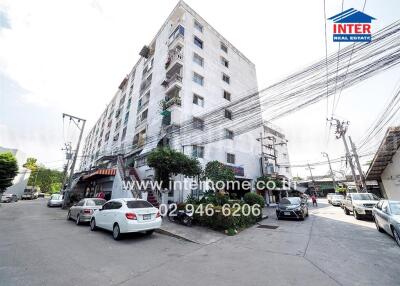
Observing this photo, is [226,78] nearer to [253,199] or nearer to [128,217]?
[253,199]

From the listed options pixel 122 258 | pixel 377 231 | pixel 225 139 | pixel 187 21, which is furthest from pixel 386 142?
pixel 187 21

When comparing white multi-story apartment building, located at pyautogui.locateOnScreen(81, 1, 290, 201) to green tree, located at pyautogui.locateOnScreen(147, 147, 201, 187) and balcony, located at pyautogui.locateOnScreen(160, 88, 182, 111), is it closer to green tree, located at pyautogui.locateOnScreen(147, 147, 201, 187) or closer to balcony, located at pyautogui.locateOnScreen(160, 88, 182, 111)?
balcony, located at pyautogui.locateOnScreen(160, 88, 182, 111)

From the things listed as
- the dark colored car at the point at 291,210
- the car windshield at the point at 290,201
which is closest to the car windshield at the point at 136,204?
the dark colored car at the point at 291,210

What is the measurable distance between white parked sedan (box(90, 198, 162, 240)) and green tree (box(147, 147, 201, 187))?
4374 mm

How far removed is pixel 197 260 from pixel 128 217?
3428mm

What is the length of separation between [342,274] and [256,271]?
2.02 metres

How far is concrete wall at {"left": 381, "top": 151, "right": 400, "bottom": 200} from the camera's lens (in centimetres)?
1500

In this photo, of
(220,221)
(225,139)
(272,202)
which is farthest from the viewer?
(272,202)

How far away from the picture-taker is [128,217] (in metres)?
7.41

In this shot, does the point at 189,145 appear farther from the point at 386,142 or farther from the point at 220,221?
the point at 386,142

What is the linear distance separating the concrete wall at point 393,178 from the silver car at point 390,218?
9.88 m

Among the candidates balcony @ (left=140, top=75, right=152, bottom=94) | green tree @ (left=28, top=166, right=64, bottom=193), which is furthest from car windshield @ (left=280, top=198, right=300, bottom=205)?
green tree @ (left=28, top=166, right=64, bottom=193)

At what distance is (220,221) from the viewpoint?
9.48 m

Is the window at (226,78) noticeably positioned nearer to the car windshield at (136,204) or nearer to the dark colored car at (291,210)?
the dark colored car at (291,210)
